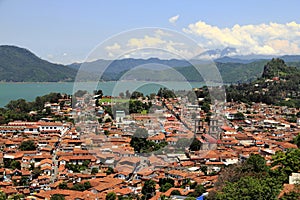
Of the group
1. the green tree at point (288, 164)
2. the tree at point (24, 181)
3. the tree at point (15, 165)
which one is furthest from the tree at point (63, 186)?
the green tree at point (288, 164)

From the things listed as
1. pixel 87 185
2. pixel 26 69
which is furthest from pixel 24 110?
pixel 26 69

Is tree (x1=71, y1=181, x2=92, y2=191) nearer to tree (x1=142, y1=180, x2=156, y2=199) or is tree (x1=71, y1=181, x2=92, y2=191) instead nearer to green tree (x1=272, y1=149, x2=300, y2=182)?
tree (x1=142, y1=180, x2=156, y2=199)

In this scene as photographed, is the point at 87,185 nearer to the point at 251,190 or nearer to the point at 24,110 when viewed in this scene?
the point at 251,190

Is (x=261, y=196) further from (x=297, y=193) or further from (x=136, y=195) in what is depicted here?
(x=136, y=195)

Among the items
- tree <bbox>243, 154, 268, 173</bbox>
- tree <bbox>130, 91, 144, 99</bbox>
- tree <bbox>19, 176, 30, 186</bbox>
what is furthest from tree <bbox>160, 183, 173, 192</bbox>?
tree <bbox>130, 91, 144, 99</bbox>

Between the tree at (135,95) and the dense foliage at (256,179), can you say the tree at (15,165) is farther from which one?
the tree at (135,95)
